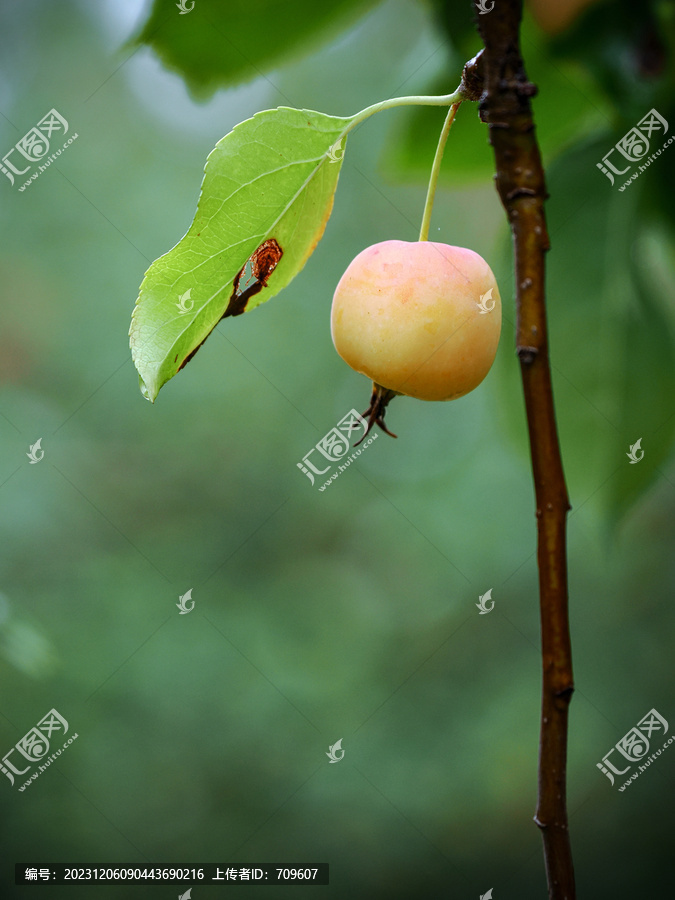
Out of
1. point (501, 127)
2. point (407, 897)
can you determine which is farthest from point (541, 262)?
point (407, 897)

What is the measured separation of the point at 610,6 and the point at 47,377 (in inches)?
68.7

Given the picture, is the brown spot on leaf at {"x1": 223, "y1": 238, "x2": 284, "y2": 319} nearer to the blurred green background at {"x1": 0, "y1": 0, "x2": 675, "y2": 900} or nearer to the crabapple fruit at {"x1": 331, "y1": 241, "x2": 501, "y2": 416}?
the crabapple fruit at {"x1": 331, "y1": 241, "x2": 501, "y2": 416}

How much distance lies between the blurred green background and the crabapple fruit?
1.41m

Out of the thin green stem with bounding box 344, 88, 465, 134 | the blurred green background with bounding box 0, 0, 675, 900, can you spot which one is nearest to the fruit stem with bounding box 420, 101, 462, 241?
the thin green stem with bounding box 344, 88, 465, 134

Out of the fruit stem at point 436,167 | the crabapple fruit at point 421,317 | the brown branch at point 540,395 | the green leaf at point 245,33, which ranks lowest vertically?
the brown branch at point 540,395

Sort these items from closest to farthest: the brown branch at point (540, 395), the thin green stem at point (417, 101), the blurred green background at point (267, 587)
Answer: the brown branch at point (540, 395), the thin green stem at point (417, 101), the blurred green background at point (267, 587)

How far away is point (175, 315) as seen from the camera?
0.41 m

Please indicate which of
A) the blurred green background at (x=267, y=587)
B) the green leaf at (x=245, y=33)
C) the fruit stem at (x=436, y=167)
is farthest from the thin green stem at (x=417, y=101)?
the blurred green background at (x=267, y=587)

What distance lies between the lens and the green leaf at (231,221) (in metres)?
0.40

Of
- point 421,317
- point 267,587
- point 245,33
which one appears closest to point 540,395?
point 421,317

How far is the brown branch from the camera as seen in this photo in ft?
0.80

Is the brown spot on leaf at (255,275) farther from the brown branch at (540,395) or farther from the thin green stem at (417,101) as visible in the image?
the brown branch at (540,395)

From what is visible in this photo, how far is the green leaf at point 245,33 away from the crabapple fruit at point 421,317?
16 centimetres

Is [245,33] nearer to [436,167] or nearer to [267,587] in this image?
[436,167]
